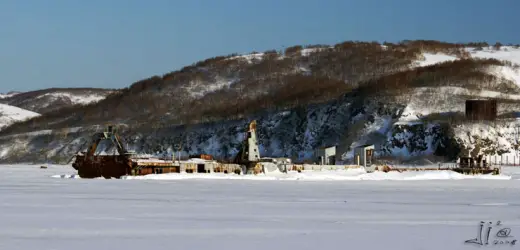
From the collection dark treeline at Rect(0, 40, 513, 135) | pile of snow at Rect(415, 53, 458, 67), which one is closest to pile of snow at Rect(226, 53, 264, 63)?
dark treeline at Rect(0, 40, 513, 135)

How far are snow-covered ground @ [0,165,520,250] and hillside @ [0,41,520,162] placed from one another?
70.1 meters

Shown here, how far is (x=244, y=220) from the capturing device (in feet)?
81.0

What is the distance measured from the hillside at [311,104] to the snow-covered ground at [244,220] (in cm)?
7006

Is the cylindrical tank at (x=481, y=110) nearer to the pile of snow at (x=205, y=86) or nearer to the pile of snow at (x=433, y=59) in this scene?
the pile of snow at (x=433, y=59)

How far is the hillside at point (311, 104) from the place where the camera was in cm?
11131

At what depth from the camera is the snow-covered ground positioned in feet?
64.9

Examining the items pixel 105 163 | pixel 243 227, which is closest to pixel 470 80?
pixel 105 163

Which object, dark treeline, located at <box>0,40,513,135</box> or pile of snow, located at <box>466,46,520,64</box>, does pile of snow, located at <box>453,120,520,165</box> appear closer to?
dark treeline, located at <box>0,40,513,135</box>

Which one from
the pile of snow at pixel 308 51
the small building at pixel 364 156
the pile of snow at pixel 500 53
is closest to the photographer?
the small building at pixel 364 156

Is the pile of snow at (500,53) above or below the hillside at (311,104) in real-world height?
above

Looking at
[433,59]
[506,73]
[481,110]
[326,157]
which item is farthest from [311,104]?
[326,157]

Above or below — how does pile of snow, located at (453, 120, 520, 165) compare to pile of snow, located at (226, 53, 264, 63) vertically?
below

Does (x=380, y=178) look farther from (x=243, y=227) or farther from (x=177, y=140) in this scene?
(x=177, y=140)

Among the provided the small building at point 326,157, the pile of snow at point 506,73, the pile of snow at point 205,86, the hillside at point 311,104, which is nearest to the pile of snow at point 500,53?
the hillside at point 311,104
